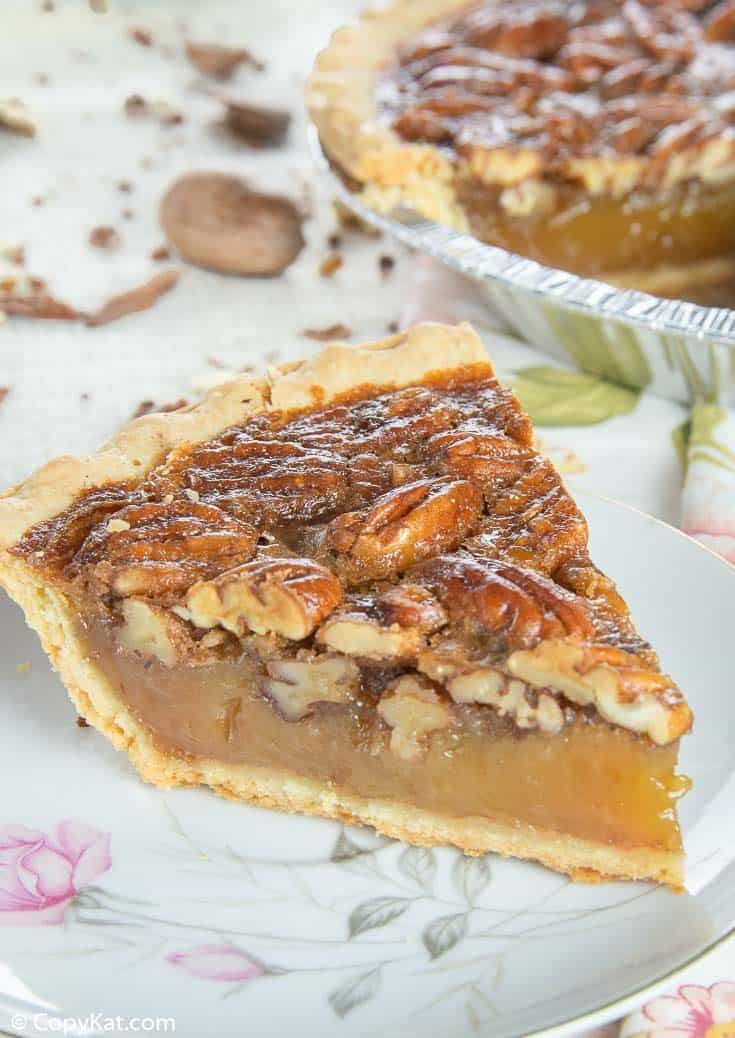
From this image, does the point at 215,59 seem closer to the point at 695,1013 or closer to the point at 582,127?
the point at 582,127

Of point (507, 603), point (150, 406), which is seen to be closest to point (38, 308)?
point (150, 406)

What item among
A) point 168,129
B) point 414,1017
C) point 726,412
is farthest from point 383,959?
point 168,129

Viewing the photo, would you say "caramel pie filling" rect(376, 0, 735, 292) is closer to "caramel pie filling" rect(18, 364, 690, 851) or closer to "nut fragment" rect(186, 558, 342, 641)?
"caramel pie filling" rect(18, 364, 690, 851)

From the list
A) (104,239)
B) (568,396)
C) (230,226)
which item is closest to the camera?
(568,396)

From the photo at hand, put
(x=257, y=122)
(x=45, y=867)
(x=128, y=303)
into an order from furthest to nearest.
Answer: (x=257, y=122) → (x=128, y=303) → (x=45, y=867)

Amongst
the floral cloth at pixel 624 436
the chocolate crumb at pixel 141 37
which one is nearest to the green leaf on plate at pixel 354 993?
the floral cloth at pixel 624 436

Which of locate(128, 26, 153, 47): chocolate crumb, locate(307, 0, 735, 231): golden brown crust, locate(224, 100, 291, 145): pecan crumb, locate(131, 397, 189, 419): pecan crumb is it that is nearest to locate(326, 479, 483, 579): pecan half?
locate(131, 397, 189, 419): pecan crumb

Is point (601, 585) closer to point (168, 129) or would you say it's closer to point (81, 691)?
point (81, 691)

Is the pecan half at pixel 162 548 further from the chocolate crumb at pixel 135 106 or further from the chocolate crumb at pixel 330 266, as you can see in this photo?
the chocolate crumb at pixel 135 106
